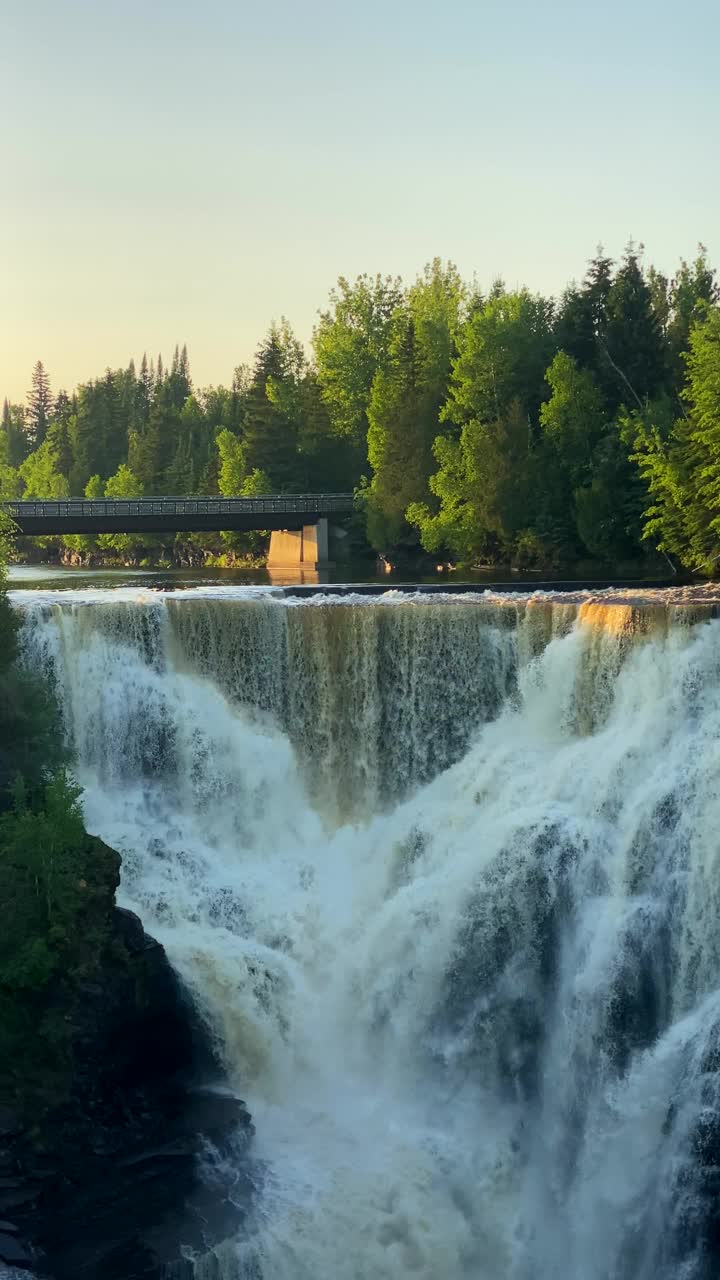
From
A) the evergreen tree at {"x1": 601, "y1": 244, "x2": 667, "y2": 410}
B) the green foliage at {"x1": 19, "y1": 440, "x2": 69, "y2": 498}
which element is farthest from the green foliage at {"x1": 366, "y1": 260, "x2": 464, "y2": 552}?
the green foliage at {"x1": 19, "y1": 440, "x2": 69, "y2": 498}

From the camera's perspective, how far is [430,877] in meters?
25.3

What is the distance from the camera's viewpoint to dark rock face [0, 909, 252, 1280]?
18.4m

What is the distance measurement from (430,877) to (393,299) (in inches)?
2561

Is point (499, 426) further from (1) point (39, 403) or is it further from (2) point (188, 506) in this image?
(1) point (39, 403)

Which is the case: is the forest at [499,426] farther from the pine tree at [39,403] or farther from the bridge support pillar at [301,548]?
the pine tree at [39,403]

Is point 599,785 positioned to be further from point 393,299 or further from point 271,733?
point 393,299

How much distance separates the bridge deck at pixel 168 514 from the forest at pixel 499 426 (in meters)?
3.15

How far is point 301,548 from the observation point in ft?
233

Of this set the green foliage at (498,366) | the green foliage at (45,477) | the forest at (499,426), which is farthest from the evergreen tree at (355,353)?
the green foliage at (45,477)

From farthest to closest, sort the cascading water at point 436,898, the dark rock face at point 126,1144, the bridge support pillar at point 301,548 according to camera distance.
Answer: the bridge support pillar at point 301,548
the cascading water at point 436,898
the dark rock face at point 126,1144

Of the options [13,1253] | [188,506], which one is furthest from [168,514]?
[13,1253]

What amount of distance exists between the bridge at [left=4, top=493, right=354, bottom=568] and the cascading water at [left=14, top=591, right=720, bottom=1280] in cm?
2710

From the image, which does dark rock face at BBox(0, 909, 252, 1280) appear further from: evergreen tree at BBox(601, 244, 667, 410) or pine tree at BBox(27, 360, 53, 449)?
pine tree at BBox(27, 360, 53, 449)

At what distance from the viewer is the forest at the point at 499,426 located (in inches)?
1833
